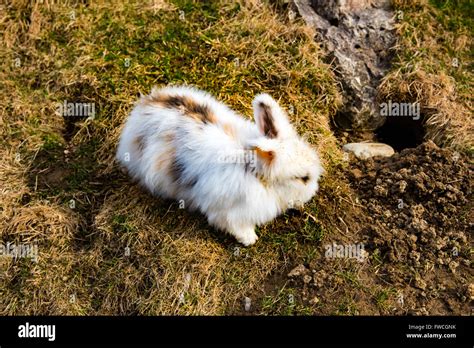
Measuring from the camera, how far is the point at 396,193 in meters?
4.80

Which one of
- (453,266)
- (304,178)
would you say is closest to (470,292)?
(453,266)

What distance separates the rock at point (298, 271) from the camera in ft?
14.6

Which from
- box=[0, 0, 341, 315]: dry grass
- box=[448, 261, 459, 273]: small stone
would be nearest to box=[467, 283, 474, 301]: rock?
box=[448, 261, 459, 273]: small stone

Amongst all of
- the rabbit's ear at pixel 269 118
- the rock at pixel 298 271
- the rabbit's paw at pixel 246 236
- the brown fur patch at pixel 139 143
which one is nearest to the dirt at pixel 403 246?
the rock at pixel 298 271

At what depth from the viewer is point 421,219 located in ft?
15.2

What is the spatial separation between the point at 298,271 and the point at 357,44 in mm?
2366

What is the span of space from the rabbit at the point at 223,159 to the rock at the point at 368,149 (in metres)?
0.69

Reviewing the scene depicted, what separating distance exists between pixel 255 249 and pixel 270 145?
855mm

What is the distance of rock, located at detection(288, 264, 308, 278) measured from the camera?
4.44 meters

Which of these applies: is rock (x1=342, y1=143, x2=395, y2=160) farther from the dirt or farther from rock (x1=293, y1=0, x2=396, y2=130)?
rock (x1=293, y1=0, x2=396, y2=130)

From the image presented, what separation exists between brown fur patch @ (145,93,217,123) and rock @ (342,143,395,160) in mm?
1366

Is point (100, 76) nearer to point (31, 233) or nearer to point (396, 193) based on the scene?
point (31, 233)
